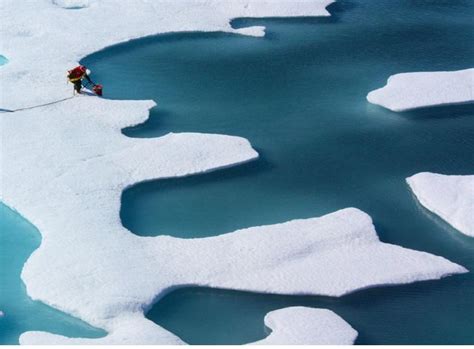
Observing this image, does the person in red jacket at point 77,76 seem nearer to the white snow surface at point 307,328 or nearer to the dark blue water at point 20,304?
the dark blue water at point 20,304

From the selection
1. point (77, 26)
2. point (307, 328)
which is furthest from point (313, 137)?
point (77, 26)

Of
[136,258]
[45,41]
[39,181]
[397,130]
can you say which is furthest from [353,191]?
[45,41]

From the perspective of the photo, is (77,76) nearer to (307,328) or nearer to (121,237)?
(121,237)

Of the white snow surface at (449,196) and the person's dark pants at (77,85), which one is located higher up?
the person's dark pants at (77,85)

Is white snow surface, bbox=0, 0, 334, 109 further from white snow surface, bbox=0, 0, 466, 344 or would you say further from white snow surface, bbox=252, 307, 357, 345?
white snow surface, bbox=252, 307, 357, 345

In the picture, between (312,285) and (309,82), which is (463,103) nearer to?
(309,82)

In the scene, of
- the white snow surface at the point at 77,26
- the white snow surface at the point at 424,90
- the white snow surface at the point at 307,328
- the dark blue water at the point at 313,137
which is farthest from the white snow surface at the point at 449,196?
the white snow surface at the point at 77,26

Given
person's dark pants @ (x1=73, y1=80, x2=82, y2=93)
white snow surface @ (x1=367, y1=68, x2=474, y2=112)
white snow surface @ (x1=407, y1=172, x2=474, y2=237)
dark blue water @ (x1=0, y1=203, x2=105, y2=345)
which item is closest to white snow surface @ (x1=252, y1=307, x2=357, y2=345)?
dark blue water @ (x1=0, y1=203, x2=105, y2=345)
